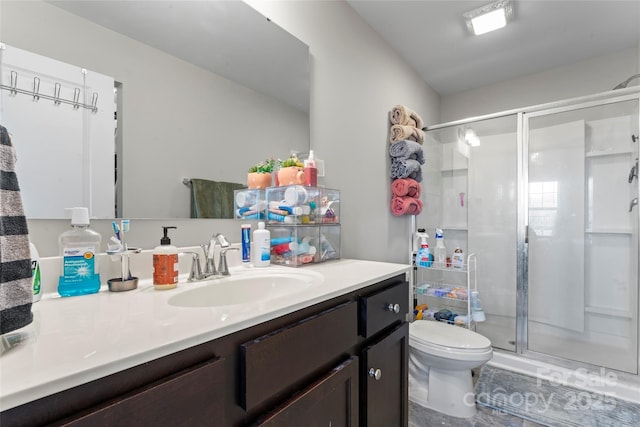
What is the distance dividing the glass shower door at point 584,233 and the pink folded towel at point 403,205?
0.89m

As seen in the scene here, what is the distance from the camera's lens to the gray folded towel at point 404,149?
7.01 ft

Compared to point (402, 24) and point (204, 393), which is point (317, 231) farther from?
point (402, 24)

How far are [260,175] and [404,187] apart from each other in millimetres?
1184

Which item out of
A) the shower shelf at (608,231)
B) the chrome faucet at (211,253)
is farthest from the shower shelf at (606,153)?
the chrome faucet at (211,253)

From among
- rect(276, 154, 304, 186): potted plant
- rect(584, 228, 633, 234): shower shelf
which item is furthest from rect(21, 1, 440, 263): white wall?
rect(584, 228, 633, 234): shower shelf

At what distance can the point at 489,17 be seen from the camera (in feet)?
6.22

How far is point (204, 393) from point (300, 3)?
1.69 m

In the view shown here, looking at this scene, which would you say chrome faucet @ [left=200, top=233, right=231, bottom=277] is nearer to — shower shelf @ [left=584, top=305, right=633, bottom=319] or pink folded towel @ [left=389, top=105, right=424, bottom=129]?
pink folded towel @ [left=389, top=105, right=424, bottom=129]

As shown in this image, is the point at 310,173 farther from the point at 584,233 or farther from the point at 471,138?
the point at 584,233

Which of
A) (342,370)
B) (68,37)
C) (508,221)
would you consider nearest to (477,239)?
(508,221)

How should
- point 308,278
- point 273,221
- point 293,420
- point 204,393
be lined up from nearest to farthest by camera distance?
1. point 204,393
2. point 293,420
3. point 308,278
4. point 273,221

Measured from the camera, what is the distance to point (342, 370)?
0.83 metres

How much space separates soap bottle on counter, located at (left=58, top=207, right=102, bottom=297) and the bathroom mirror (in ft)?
0.27

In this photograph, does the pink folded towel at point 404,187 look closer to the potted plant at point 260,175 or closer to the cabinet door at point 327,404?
the potted plant at point 260,175
